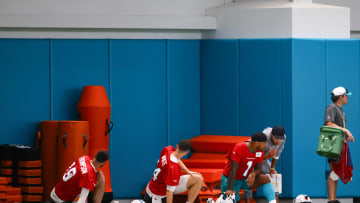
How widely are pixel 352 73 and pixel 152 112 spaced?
3.93m

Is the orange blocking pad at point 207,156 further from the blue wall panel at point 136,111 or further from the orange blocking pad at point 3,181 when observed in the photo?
the orange blocking pad at point 3,181

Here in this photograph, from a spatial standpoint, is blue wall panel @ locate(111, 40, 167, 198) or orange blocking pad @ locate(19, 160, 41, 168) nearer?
orange blocking pad @ locate(19, 160, 41, 168)

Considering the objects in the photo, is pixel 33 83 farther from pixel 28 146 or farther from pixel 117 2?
pixel 117 2

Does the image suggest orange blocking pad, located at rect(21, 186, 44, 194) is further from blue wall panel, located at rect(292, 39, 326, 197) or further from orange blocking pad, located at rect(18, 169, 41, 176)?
blue wall panel, located at rect(292, 39, 326, 197)

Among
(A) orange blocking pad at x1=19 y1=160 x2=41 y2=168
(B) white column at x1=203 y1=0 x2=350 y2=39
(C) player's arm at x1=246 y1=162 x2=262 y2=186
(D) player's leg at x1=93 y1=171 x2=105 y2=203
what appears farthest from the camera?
(B) white column at x1=203 y1=0 x2=350 y2=39

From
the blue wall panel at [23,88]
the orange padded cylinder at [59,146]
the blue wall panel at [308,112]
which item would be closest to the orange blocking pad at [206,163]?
the blue wall panel at [308,112]

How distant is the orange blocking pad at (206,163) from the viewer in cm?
1482

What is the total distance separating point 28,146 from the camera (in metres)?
15.0

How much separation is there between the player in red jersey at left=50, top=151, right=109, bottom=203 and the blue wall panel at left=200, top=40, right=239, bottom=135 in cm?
477

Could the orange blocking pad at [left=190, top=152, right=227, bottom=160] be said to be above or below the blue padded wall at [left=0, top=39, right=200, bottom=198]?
below

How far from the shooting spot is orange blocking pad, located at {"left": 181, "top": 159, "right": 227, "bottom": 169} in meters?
14.8

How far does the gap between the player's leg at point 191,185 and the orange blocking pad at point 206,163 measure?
1.63 m

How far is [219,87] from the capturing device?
52.6ft

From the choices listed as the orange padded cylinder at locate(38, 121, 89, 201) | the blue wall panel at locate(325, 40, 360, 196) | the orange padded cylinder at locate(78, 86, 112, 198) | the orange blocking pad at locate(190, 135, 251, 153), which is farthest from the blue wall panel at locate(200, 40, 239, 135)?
the orange padded cylinder at locate(38, 121, 89, 201)
